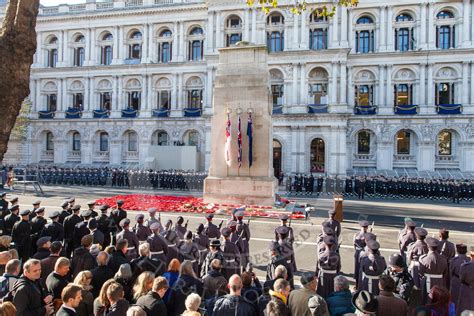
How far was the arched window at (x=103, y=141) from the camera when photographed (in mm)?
43344

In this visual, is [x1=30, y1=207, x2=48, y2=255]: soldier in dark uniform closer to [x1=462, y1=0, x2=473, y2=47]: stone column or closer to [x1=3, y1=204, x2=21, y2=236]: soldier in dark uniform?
[x1=3, y1=204, x2=21, y2=236]: soldier in dark uniform

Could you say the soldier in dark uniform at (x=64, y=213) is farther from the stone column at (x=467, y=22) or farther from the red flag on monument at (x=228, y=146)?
the stone column at (x=467, y=22)

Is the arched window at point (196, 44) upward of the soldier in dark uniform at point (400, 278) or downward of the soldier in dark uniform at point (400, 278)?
upward

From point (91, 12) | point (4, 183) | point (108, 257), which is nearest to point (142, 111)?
point (91, 12)

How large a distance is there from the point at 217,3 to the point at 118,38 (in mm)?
13352

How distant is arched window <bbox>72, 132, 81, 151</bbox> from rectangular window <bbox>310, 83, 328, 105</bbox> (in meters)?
29.3

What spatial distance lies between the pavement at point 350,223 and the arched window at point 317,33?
20.3m

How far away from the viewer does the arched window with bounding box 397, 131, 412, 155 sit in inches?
1416

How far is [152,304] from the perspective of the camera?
432 centimetres

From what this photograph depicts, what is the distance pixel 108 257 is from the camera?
5.71m

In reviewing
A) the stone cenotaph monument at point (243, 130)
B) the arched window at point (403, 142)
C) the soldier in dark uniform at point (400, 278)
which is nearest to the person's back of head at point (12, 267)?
the soldier in dark uniform at point (400, 278)

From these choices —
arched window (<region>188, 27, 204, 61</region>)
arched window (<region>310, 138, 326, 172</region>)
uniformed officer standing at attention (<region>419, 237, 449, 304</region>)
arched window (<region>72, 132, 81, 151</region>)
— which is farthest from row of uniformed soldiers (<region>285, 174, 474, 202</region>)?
arched window (<region>72, 132, 81, 151</region>)

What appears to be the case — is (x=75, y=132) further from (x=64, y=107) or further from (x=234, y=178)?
(x=234, y=178)

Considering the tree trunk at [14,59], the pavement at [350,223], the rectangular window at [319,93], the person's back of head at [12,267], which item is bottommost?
the pavement at [350,223]
